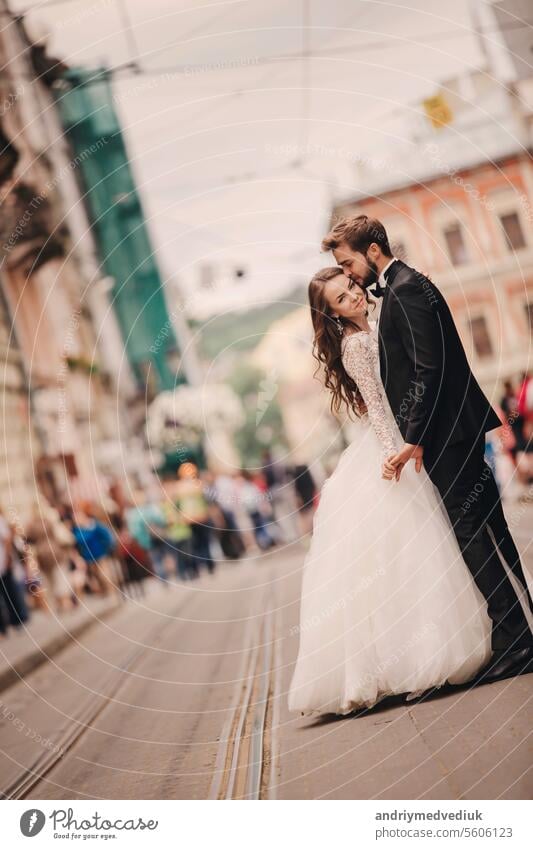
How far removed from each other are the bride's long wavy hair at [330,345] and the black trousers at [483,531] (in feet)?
1.67

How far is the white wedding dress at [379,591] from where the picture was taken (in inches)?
202

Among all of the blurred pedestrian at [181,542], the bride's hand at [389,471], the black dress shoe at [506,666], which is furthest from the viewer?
the blurred pedestrian at [181,542]

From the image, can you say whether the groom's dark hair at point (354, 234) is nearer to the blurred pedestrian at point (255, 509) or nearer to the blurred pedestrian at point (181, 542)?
the blurred pedestrian at point (255, 509)

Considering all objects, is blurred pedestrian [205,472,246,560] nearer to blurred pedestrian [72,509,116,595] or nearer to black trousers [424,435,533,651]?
blurred pedestrian [72,509,116,595]

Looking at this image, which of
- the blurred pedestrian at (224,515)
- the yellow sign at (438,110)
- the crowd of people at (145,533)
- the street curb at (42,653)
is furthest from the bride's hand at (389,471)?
the blurred pedestrian at (224,515)

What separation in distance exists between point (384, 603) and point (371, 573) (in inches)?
5.8

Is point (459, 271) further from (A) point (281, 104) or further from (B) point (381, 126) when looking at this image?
(A) point (281, 104)

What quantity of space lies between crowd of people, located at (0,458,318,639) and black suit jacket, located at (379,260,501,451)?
10.3 meters

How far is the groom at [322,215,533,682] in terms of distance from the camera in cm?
515

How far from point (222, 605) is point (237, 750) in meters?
7.48

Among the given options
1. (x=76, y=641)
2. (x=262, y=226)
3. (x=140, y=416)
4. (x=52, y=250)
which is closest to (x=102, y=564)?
(x=76, y=641)

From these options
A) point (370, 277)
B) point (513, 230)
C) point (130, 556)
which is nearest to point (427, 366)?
point (370, 277)

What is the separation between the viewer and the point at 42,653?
39.0 feet
